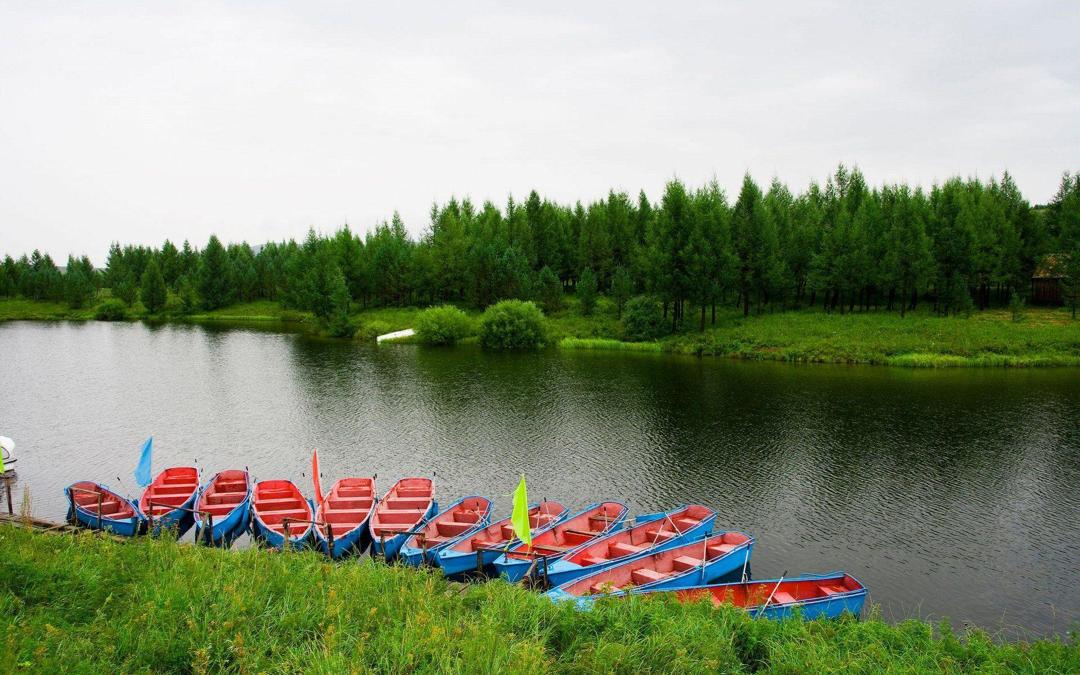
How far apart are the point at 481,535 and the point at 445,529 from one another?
185 centimetres

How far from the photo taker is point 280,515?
2394 cm

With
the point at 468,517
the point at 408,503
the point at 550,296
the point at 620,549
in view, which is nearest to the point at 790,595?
the point at 620,549

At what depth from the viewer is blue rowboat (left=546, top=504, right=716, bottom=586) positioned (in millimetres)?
18984

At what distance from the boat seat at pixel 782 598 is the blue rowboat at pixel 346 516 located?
1269 cm

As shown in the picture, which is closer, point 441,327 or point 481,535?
point 481,535

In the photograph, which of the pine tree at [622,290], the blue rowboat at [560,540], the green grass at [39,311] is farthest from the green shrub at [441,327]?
the green grass at [39,311]

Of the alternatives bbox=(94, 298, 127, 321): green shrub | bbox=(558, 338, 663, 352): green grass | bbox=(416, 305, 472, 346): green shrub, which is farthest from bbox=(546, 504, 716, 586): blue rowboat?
bbox=(94, 298, 127, 321): green shrub

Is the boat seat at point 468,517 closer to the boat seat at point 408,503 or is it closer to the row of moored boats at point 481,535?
the row of moored boats at point 481,535

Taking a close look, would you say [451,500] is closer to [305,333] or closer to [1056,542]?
[1056,542]

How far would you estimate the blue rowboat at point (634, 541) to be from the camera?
18984 mm

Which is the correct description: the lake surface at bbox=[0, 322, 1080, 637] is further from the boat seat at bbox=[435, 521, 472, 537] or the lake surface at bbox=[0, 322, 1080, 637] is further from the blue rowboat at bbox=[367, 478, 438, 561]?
the boat seat at bbox=[435, 521, 472, 537]

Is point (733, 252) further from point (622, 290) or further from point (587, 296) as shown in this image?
point (587, 296)

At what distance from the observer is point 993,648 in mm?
13906

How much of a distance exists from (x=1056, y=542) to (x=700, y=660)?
762 inches
